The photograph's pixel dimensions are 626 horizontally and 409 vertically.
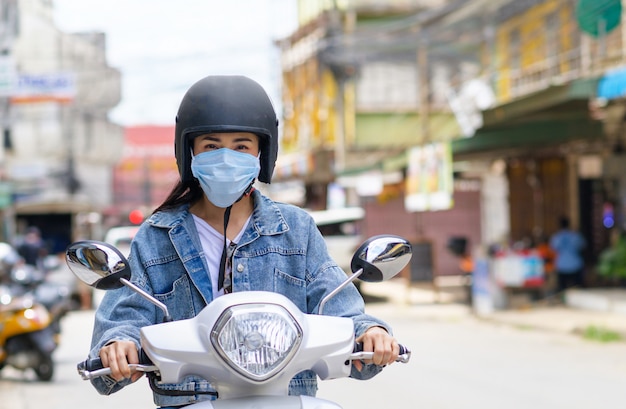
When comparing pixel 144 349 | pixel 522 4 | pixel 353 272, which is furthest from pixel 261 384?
pixel 522 4

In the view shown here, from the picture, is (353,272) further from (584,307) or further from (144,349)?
(584,307)

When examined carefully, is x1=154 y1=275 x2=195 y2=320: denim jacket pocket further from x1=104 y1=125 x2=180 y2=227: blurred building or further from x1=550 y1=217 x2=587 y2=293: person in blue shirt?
x1=104 y1=125 x2=180 y2=227: blurred building

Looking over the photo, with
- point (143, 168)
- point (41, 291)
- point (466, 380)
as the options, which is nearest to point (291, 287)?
point (466, 380)

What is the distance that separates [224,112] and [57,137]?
4202cm

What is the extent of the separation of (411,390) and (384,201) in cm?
2027

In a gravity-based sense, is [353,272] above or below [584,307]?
above

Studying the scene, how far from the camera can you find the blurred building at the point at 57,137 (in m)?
35.2

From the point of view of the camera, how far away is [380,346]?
8.54 ft

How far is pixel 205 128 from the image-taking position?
9.15ft

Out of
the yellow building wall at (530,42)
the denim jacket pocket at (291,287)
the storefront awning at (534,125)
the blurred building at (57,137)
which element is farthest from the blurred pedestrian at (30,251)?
the denim jacket pocket at (291,287)

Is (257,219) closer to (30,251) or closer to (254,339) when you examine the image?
(254,339)

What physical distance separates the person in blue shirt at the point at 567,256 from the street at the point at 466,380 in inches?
140

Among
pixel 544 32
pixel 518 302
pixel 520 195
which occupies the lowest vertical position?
pixel 518 302

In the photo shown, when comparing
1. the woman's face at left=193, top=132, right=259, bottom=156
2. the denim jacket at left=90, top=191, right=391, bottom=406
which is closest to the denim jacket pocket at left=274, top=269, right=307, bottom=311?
the denim jacket at left=90, top=191, right=391, bottom=406
